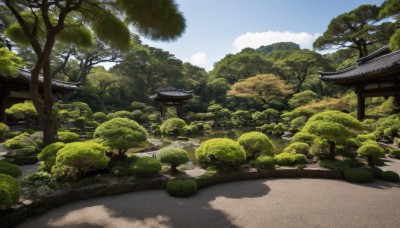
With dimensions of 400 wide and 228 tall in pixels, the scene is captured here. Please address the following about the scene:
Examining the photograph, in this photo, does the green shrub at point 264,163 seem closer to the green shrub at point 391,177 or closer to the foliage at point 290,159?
the foliage at point 290,159

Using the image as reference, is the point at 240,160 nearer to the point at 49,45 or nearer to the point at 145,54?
the point at 49,45

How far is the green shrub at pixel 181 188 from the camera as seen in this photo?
5.31 meters

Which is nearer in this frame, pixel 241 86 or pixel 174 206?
pixel 174 206

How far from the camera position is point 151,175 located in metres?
6.01

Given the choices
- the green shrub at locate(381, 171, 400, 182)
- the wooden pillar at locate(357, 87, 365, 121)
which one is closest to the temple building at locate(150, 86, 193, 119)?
the wooden pillar at locate(357, 87, 365, 121)

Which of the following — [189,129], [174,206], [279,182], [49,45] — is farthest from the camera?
[189,129]

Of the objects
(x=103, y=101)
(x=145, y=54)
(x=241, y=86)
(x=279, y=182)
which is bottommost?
(x=279, y=182)

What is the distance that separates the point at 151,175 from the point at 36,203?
2537mm

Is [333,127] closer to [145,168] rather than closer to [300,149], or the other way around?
[300,149]

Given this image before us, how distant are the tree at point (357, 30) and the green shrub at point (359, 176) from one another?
62.9ft

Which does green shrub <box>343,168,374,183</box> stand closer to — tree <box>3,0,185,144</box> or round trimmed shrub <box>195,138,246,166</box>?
round trimmed shrub <box>195,138,246,166</box>

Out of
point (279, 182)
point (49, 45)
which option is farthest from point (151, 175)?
point (49, 45)

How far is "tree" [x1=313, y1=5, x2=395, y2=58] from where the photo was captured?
19766 millimetres

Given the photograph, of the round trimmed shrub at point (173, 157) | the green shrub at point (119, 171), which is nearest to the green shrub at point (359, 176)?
the round trimmed shrub at point (173, 157)
